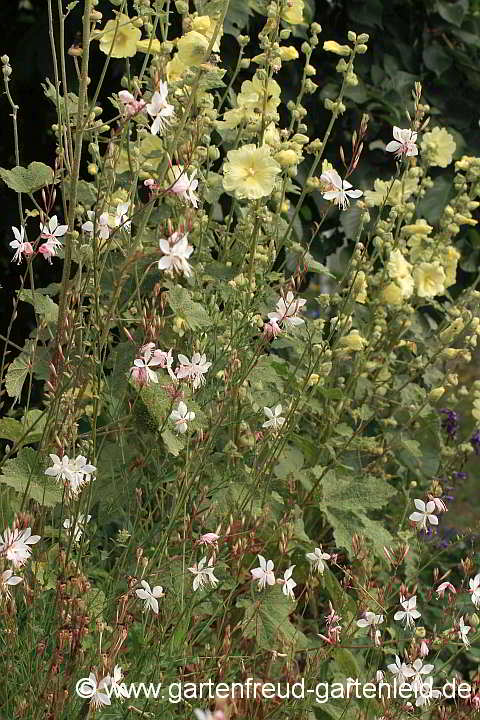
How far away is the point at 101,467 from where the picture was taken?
2.31 m

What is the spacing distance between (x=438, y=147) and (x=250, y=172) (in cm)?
97

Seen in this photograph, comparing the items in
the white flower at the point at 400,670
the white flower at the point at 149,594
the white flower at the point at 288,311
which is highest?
the white flower at the point at 288,311

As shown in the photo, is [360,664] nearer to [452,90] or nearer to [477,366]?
[452,90]

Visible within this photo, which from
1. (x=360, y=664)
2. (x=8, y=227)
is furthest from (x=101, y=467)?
(x=8, y=227)

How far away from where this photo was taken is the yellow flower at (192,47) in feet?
6.93

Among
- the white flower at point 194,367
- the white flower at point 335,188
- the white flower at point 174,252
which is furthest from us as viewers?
the white flower at point 335,188

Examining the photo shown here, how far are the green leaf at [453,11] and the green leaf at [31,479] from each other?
2.72 meters

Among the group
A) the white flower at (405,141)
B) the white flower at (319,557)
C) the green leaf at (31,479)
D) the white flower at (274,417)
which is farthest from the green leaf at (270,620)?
the white flower at (405,141)

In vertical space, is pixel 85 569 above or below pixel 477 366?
above

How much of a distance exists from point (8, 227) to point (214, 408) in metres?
1.82

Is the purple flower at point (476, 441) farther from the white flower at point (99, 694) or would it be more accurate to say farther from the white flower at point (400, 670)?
the white flower at point (99, 694)

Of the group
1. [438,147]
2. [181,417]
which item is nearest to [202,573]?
[181,417]

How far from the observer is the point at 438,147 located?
120 inches

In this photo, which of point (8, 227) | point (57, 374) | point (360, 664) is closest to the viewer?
point (57, 374)
